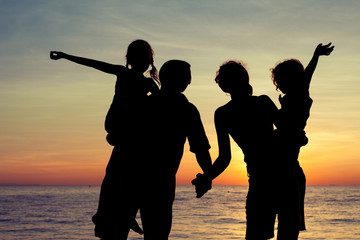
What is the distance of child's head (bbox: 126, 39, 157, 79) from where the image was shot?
3.61m

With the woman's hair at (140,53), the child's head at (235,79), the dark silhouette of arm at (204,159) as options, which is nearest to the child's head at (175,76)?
the woman's hair at (140,53)

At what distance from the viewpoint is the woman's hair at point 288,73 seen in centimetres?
368

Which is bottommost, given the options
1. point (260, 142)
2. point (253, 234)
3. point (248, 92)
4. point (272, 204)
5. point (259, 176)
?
point (253, 234)

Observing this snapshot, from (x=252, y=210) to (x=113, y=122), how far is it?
1.36m

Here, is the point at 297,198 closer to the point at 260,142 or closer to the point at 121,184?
the point at 260,142

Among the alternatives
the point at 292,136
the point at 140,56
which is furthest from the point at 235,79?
the point at 140,56

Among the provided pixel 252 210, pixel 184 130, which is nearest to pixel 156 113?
pixel 184 130

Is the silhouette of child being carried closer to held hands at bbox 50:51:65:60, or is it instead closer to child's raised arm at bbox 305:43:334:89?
child's raised arm at bbox 305:43:334:89

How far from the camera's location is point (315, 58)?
12.1 ft

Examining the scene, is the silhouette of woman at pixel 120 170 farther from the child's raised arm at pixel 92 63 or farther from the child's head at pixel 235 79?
the child's head at pixel 235 79

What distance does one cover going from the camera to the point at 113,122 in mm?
3436

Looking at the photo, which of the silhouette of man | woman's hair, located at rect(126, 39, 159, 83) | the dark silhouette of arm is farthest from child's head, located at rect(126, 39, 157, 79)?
the dark silhouette of arm

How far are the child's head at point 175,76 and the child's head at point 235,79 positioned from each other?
0.37 metres

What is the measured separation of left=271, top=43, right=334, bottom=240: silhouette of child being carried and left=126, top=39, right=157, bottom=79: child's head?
1.14 m
